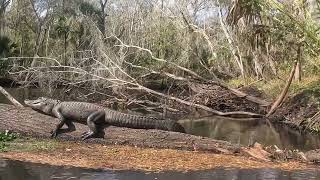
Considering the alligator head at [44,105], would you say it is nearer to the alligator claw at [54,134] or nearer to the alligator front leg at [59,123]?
the alligator front leg at [59,123]

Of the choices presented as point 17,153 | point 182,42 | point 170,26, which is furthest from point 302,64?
point 17,153

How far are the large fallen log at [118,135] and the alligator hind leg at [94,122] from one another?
204 millimetres

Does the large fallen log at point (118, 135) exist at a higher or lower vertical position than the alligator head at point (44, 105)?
lower

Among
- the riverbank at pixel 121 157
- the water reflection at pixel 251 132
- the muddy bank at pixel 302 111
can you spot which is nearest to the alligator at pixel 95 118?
the riverbank at pixel 121 157

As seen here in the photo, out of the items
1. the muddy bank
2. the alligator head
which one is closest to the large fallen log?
the alligator head

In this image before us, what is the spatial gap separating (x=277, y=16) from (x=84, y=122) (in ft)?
27.9

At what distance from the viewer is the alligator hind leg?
1366cm

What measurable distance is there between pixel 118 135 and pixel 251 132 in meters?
9.20

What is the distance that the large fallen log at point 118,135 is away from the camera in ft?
43.4

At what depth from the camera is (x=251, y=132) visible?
21.4 metres

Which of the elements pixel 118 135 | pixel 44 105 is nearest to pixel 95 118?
pixel 118 135

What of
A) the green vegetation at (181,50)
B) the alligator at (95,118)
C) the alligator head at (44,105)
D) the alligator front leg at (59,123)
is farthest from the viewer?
the green vegetation at (181,50)

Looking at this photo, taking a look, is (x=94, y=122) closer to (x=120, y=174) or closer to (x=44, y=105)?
(x=44, y=105)

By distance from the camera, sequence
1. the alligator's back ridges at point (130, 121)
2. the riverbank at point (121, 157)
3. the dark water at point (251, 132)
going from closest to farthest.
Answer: the riverbank at point (121, 157)
the alligator's back ridges at point (130, 121)
the dark water at point (251, 132)
